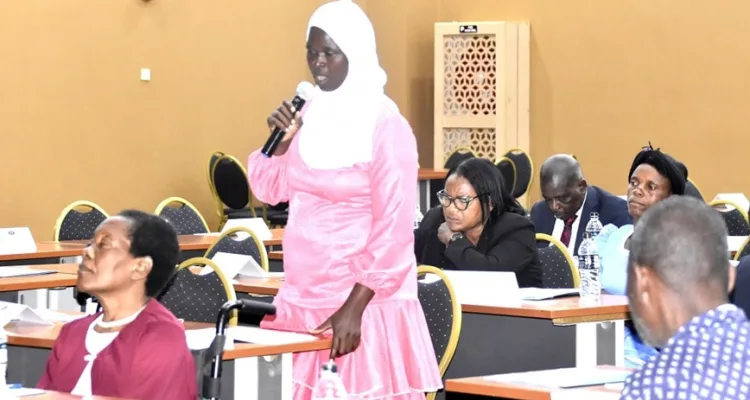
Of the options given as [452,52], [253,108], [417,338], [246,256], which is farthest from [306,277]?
[452,52]

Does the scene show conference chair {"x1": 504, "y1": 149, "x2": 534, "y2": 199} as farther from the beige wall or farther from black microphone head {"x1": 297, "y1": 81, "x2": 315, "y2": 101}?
black microphone head {"x1": 297, "y1": 81, "x2": 315, "y2": 101}

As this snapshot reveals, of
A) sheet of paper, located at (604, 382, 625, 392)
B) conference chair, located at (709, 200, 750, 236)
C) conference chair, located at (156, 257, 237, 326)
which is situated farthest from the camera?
conference chair, located at (709, 200, 750, 236)

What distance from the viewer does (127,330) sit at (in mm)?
3182

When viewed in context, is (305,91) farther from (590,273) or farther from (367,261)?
(590,273)

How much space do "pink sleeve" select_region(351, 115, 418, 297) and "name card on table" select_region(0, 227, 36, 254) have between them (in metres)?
3.41

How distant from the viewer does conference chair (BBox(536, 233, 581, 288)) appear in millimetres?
5188

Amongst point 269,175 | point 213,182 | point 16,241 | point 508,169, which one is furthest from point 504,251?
point 508,169

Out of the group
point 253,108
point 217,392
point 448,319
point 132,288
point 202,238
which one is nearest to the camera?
point 217,392

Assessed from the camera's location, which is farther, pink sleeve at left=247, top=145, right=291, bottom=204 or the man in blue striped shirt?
pink sleeve at left=247, top=145, right=291, bottom=204

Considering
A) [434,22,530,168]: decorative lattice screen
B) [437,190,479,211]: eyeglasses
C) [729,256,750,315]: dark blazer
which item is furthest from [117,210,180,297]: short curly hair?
[434,22,530,168]: decorative lattice screen

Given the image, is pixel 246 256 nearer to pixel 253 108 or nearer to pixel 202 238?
pixel 202 238

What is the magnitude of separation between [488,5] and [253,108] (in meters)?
2.64

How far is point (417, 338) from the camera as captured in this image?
348 centimetres

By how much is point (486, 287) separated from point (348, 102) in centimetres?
152
